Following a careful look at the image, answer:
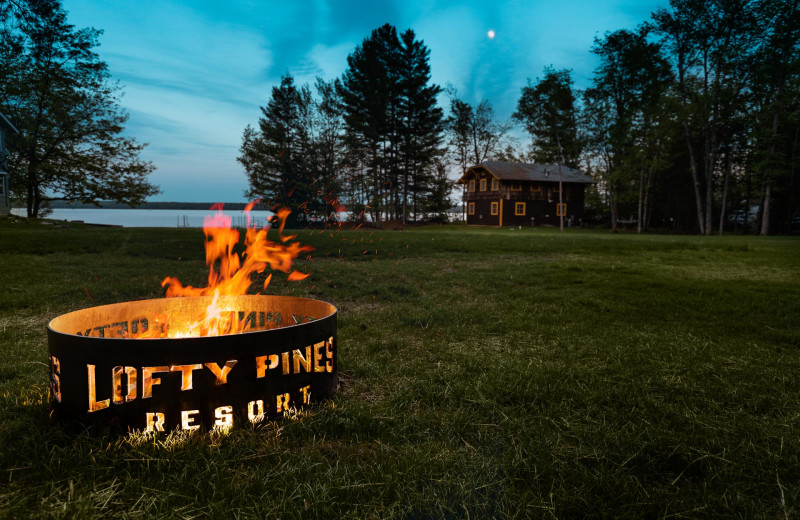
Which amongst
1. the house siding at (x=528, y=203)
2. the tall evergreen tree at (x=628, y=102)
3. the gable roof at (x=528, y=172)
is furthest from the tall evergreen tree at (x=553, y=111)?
the house siding at (x=528, y=203)

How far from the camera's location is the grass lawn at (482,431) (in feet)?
6.52

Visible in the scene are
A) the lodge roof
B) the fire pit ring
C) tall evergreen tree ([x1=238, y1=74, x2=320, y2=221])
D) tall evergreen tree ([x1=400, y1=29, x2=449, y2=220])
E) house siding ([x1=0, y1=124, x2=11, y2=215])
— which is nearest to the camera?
the fire pit ring

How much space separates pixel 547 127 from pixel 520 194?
1122cm

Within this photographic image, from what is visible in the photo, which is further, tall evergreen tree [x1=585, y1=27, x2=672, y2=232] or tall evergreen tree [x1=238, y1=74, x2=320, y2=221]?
tall evergreen tree [x1=238, y1=74, x2=320, y2=221]

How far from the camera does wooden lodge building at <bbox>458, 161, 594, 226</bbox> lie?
147 ft

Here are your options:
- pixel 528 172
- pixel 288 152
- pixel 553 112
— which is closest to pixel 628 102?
pixel 553 112

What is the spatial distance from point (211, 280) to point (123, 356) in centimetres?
130

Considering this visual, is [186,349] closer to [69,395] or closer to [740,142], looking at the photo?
[69,395]

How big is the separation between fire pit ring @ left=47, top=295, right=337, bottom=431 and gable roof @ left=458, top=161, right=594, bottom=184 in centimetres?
4337

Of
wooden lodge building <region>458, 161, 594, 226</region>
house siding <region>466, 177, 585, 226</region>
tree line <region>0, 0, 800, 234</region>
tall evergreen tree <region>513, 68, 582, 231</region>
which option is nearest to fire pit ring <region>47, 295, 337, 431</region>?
tree line <region>0, 0, 800, 234</region>

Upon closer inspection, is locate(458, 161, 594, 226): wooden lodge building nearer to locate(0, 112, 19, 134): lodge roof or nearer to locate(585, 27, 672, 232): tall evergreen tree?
locate(585, 27, 672, 232): tall evergreen tree

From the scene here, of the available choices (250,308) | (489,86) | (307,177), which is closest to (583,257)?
(250,308)

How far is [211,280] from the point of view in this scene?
358 centimetres

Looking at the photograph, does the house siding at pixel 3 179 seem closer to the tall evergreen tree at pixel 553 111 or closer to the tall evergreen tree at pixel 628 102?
the tall evergreen tree at pixel 553 111
